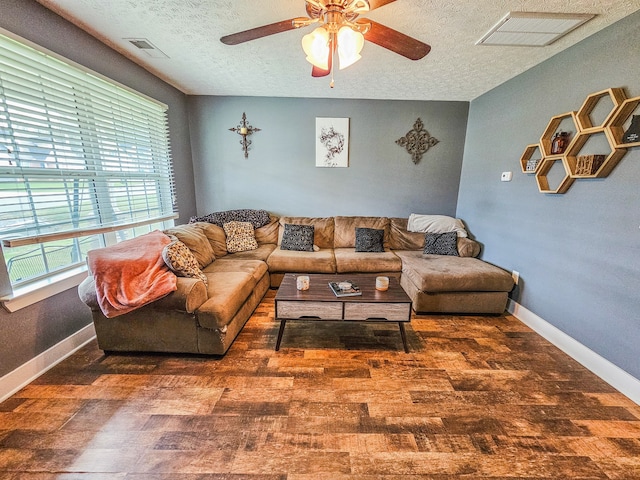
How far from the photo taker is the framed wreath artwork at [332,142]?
3.70m

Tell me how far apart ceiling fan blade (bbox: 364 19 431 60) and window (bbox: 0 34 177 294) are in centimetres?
220

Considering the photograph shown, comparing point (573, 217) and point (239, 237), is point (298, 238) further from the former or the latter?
point (573, 217)

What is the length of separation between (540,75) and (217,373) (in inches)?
150

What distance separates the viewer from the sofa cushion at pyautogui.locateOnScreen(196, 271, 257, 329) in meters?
1.90

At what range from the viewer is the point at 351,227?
3.75 meters

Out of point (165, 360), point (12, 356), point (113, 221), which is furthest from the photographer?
point (113, 221)

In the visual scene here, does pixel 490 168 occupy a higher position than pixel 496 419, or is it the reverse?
pixel 490 168

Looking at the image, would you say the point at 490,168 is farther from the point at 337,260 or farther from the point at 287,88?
the point at 287,88

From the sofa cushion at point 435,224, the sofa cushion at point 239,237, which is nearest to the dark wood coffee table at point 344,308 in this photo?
the sofa cushion at point 239,237

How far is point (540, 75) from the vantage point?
8.11 feet

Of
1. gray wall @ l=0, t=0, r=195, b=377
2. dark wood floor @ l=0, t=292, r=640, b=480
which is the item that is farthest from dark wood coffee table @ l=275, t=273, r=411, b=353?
gray wall @ l=0, t=0, r=195, b=377

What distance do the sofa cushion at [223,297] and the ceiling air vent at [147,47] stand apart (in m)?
2.06

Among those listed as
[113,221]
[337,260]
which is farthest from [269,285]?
[113,221]

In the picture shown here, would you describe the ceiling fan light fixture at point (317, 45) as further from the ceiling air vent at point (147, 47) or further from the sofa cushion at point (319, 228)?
the sofa cushion at point (319, 228)
